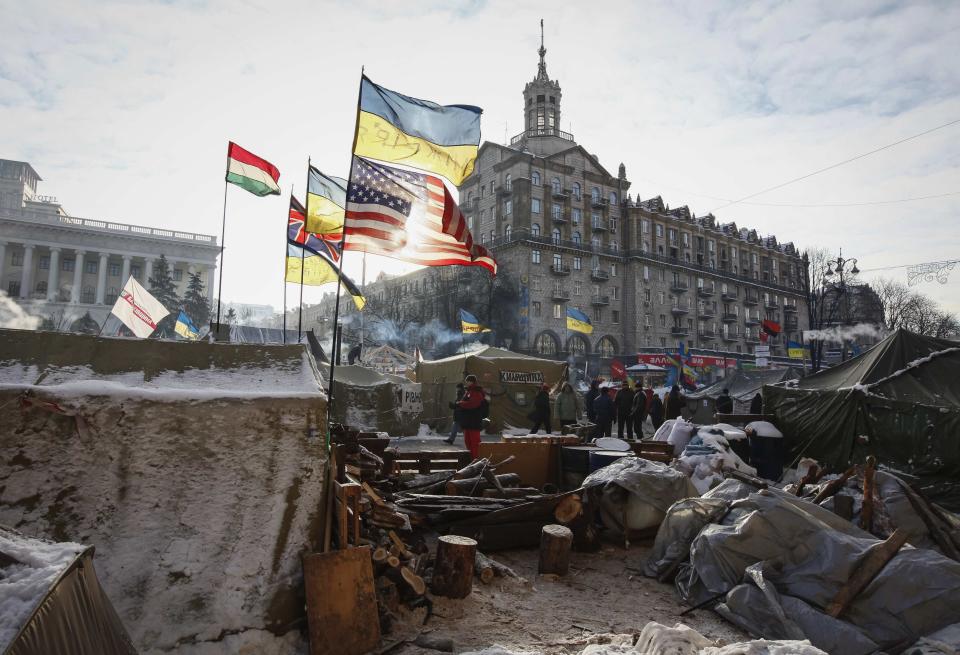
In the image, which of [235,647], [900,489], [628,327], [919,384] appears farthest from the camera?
[628,327]

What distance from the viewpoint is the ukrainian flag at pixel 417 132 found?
23.2ft

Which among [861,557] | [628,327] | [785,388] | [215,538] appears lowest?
[861,557]

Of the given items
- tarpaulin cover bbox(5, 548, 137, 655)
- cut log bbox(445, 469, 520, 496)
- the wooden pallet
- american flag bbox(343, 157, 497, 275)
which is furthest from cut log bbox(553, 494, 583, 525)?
tarpaulin cover bbox(5, 548, 137, 655)

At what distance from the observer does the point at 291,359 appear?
4480mm

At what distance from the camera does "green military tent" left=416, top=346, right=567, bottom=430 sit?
17.9 m

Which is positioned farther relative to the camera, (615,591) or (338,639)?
(615,591)

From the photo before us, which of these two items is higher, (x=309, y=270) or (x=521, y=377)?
(x=309, y=270)

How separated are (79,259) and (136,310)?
6720 centimetres

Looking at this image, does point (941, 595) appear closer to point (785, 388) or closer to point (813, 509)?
point (813, 509)

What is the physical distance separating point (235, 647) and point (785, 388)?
38.3ft

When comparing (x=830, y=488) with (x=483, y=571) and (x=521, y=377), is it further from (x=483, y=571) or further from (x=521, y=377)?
(x=521, y=377)

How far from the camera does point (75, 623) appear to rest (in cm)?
216

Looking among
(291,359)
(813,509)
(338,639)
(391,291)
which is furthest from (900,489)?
(391,291)

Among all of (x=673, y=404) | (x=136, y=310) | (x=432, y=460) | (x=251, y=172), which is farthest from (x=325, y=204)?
(x=673, y=404)
